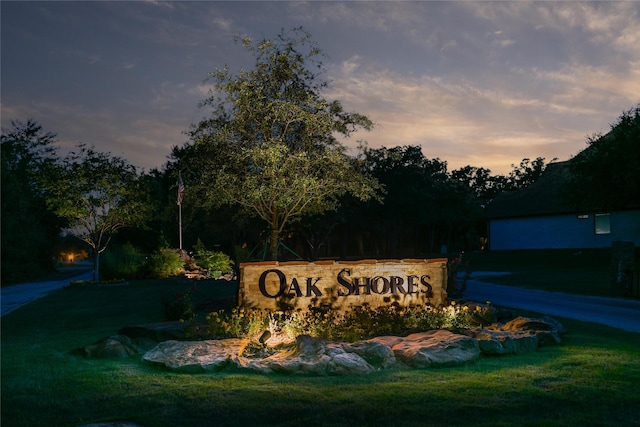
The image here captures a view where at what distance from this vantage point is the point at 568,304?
18000 mm

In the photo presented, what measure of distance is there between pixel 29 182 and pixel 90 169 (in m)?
15.8

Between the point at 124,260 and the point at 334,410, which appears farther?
the point at 124,260

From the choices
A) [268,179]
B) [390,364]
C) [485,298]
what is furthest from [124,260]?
[390,364]

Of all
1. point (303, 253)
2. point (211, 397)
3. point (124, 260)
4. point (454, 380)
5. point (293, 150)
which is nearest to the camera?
point (211, 397)

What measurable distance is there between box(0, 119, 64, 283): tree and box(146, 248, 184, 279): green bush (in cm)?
797

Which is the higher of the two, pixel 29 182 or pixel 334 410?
pixel 29 182

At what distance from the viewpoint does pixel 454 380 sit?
7.51m

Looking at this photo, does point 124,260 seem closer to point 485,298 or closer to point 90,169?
point 90,169

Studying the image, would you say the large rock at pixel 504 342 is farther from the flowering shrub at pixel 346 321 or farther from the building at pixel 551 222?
the building at pixel 551 222

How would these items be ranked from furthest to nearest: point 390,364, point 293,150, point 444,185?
point 444,185
point 293,150
point 390,364

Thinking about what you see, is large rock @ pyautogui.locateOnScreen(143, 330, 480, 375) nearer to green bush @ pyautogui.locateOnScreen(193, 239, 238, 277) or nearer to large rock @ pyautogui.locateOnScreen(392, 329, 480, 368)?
large rock @ pyautogui.locateOnScreen(392, 329, 480, 368)

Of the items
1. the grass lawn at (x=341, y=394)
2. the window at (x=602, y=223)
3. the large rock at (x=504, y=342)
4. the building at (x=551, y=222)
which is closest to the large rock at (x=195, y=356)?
the grass lawn at (x=341, y=394)

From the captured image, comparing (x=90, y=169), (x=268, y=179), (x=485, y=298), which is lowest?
(x=485, y=298)

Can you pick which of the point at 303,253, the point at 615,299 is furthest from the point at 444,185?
the point at 615,299
